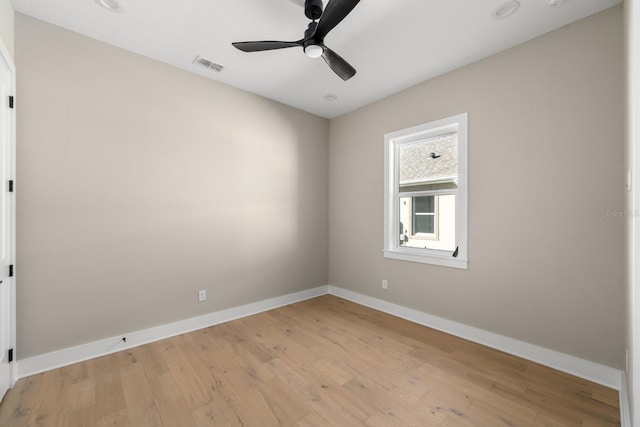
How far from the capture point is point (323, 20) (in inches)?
71.7

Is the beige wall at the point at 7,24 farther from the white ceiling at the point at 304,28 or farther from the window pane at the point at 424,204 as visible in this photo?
the window pane at the point at 424,204

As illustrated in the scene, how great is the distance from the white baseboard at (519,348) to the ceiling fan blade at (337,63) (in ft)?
8.85

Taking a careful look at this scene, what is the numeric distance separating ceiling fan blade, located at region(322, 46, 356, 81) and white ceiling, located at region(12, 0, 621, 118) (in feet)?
0.97

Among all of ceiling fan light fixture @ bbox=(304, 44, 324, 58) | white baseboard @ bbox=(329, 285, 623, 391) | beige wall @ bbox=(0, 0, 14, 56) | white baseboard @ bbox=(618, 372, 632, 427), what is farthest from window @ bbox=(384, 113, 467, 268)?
beige wall @ bbox=(0, 0, 14, 56)

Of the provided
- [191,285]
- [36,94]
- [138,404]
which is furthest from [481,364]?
[36,94]

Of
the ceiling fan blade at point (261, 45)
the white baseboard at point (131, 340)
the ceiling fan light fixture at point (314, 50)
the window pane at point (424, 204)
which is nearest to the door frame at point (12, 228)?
the white baseboard at point (131, 340)

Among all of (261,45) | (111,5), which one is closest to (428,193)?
(261,45)

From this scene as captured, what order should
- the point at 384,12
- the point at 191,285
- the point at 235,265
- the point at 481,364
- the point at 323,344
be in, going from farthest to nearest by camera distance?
the point at 235,265 < the point at 191,285 < the point at 323,344 < the point at 481,364 < the point at 384,12

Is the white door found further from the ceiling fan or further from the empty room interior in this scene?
the ceiling fan

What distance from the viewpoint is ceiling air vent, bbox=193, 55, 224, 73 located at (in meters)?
2.78

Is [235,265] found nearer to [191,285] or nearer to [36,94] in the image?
[191,285]

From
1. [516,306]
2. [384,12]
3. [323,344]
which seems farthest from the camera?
[323,344]

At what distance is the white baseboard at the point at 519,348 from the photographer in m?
2.07

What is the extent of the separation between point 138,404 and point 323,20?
2869 mm
